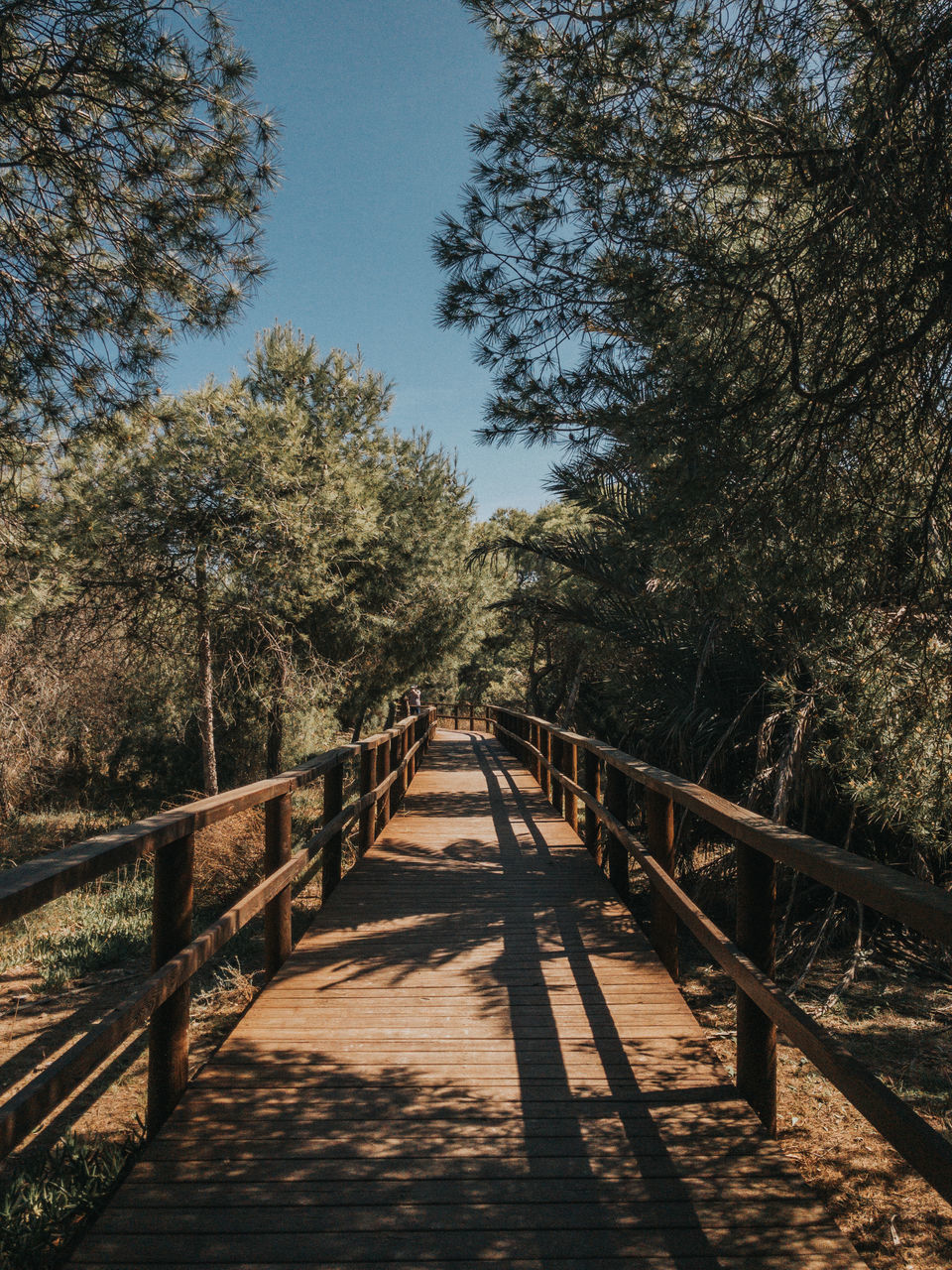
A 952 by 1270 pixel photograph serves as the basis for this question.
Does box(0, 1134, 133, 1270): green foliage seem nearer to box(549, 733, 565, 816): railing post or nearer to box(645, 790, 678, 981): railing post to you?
box(645, 790, 678, 981): railing post

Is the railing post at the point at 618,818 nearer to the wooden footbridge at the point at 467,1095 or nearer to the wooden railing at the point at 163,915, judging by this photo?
the wooden footbridge at the point at 467,1095

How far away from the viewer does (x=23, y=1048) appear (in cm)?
601

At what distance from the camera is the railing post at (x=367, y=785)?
6.75m

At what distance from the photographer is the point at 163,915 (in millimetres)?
2766

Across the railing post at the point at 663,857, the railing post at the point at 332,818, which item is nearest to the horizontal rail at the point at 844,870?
the railing post at the point at 663,857

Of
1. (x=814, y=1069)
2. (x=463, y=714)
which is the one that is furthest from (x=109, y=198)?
(x=463, y=714)

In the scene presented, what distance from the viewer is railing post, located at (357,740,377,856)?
675 centimetres

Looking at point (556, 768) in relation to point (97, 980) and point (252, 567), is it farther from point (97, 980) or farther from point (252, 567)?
point (252, 567)

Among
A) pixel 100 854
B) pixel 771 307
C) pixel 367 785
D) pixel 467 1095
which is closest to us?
pixel 100 854

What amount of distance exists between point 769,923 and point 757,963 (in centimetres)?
14

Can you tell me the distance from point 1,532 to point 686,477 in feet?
18.9

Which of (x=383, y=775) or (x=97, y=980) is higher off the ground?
(x=383, y=775)

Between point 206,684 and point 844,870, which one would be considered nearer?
point 844,870

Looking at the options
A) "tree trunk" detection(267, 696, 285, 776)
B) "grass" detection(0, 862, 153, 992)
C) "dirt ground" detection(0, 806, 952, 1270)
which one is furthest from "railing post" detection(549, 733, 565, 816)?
"tree trunk" detection(267, 696, 285, 776)
